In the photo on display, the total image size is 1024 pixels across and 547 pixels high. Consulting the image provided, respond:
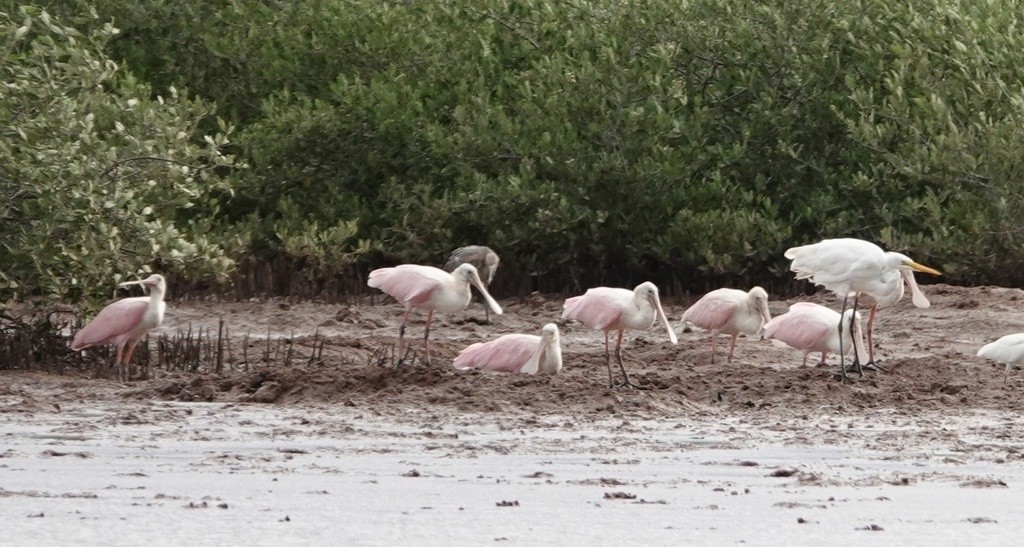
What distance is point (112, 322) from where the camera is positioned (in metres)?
13.5

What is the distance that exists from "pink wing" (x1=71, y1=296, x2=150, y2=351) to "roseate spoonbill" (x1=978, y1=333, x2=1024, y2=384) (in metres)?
5.86

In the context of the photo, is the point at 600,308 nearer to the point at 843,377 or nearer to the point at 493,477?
the point at 843,377

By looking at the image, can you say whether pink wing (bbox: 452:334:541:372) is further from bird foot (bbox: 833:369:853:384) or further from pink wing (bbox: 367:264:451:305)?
bird foot (bbox: 833:369:853:384)

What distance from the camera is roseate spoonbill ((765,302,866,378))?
1338 cm

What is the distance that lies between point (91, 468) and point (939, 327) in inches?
398

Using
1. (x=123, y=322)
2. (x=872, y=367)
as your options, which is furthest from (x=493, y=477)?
(x=123, y=322)

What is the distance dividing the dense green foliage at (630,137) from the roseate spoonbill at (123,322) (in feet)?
18.6

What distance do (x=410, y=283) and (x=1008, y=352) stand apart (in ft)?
14.0

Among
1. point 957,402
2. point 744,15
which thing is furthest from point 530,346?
point 744,15

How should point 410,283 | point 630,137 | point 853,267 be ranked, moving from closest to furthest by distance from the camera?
point 853,267
point 410,283
point 630,137

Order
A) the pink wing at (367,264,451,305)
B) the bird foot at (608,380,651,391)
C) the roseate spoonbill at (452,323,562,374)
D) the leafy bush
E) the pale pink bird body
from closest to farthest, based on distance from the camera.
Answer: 1. the bird foot at (608,380,651,391)
2. the roseate spoonbill at (452,323,562,374)
3. the leafy bush
4. the pale pink bird body
5. the pink wing at (367,264,451,305)

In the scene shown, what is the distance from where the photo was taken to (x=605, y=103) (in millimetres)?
20562

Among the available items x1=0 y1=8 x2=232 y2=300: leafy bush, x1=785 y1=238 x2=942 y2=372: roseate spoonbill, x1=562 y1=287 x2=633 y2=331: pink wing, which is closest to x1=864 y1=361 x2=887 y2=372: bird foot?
x1=785 y1=238 x2=942 y2=372: roseate spoonbill

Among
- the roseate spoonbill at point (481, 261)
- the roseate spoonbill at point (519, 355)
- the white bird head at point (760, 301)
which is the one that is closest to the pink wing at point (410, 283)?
the roseate spoonbill at point (519, 355)
